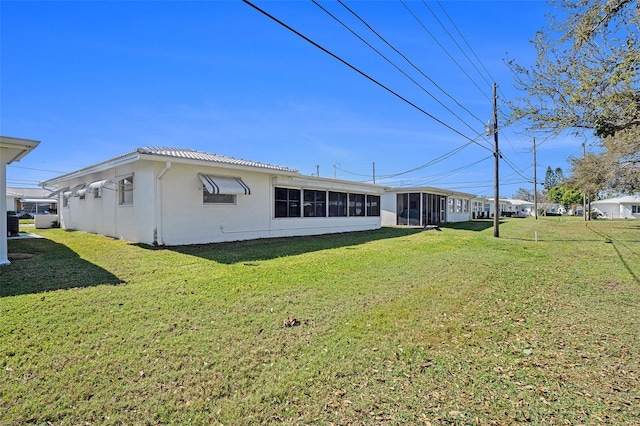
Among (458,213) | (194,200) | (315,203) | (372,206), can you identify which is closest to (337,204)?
(315,203)

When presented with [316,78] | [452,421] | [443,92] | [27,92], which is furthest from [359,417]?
[27,92]

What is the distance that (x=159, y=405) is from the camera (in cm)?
270

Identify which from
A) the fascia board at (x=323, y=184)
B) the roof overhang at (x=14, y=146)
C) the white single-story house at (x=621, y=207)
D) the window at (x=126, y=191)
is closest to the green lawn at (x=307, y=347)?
the roof overhang at (x=14, y=146)

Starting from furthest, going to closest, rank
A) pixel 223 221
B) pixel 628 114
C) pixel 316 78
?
pixel 223 221, pixel 316 78, pixel 628 114

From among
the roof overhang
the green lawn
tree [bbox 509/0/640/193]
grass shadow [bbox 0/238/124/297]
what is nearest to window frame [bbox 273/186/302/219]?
the green lawn

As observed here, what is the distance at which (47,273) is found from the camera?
260 inches

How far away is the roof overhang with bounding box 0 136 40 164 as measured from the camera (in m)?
7.05

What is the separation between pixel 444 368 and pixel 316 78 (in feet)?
33.0

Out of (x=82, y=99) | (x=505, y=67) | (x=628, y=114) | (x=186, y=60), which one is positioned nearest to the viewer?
(x=628, y=114)

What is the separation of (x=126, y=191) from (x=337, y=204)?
10.2 metres

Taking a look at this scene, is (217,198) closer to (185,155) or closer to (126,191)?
(185,155)

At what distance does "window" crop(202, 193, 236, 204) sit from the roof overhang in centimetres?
490

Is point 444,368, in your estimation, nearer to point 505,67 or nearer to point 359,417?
point 359,417

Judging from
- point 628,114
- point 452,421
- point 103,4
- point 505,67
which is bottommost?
point 452,421
